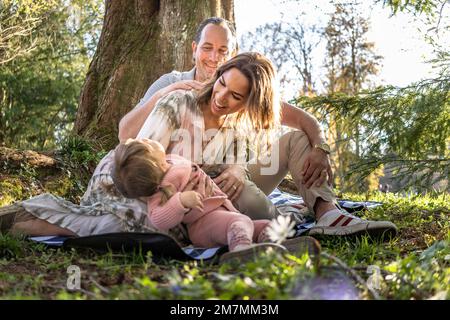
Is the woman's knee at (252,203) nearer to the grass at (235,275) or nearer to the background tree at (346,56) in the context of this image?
the grass at (235,275)

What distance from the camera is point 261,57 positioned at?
4.03m

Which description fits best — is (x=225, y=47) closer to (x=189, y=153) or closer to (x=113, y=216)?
(x=189, y=153)

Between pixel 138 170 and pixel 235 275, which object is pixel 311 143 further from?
pixel 235 275

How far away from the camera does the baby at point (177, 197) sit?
3.32m

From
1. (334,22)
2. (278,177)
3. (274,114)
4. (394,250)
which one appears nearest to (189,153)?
(274,114)

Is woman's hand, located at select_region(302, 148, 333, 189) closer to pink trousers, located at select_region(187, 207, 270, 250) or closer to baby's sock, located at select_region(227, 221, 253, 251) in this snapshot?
pink trousers, located at select_region(187, 207, 270, 250)

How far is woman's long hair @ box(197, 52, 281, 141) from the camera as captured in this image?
3.88m

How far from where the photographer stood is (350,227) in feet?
13.3

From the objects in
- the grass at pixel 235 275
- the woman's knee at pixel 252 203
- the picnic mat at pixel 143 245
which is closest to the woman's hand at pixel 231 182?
the woman's knee at pixel 252 203

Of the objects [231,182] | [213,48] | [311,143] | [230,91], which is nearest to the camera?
[230,91]

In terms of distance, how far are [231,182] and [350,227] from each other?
2.66 ft

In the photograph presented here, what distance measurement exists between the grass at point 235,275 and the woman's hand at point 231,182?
2.10 feet

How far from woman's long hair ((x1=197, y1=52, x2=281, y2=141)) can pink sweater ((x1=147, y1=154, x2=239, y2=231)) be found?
0.57 metres

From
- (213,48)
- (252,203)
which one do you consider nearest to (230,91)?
(252,203)
